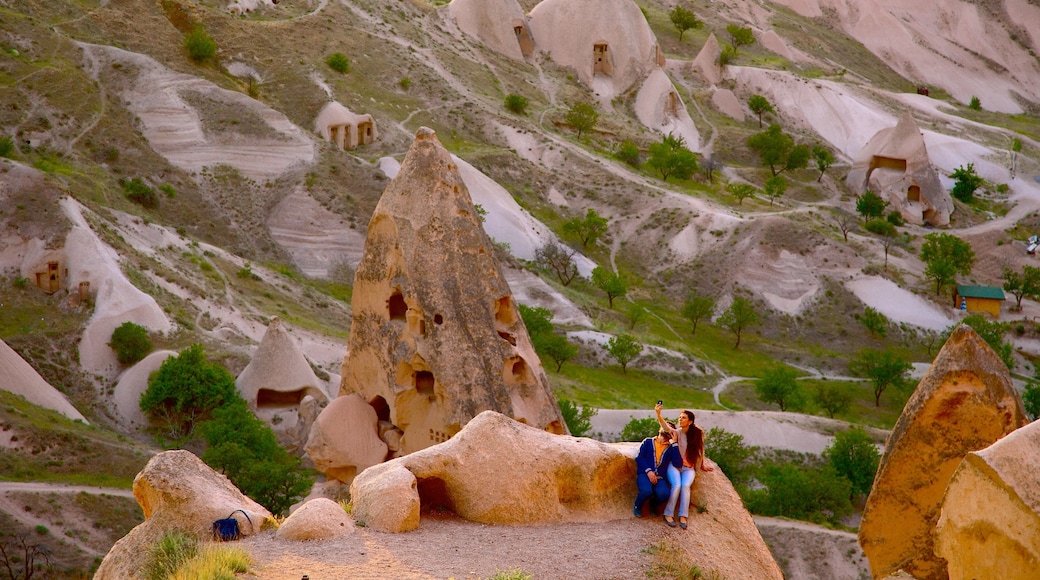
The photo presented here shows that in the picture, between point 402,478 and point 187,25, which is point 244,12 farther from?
point 402,478

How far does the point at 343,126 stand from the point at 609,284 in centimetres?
1816

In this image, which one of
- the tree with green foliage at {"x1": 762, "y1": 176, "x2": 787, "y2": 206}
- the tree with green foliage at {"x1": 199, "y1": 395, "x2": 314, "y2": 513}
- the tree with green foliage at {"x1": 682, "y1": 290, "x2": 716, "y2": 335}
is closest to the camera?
the tree with green foliage at {"x1": 199, "y1": 395, "x2": 314, "y2": 513}

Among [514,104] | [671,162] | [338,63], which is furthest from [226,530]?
[514,104]

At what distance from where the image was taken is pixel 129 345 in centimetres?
4397

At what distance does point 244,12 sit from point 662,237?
1169 inches

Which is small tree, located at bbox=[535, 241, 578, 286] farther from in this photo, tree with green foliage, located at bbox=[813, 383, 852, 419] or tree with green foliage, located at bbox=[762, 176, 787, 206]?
tree with green foliage, located at bbox=[762, 176, 787, 206]

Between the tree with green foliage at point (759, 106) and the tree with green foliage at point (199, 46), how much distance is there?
43818 mm

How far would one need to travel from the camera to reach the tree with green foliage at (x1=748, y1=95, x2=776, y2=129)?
315 ft

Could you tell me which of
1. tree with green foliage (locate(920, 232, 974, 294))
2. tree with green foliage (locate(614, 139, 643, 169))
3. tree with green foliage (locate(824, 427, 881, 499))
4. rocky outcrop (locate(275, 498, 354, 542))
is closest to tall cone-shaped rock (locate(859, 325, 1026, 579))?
rocky outcrop (locate(275, 498, 354, 542))

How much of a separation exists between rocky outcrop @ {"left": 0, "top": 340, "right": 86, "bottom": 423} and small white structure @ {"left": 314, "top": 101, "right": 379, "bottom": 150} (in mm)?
31111

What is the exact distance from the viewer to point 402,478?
14.3m

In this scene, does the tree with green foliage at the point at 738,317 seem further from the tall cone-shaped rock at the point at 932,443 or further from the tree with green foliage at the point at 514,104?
the tall cone-shaped rock at the point at 932,443

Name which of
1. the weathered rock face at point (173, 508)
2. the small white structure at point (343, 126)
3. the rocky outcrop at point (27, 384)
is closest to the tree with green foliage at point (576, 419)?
the rocky outcrop at point (27, 384)

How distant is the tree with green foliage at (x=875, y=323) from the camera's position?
2537 inches
